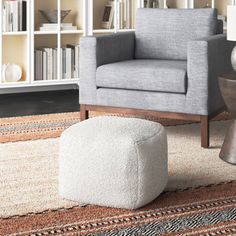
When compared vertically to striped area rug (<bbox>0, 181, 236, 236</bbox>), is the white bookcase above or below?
above

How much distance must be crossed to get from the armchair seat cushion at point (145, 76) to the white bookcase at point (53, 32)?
151cm

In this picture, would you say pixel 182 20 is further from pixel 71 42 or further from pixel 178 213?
pixel 178 213

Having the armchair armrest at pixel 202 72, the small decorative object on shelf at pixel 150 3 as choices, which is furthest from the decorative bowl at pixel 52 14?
the armchair armrest at pixel 202 72

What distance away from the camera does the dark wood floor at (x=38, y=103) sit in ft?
16.6

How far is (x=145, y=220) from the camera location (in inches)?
102

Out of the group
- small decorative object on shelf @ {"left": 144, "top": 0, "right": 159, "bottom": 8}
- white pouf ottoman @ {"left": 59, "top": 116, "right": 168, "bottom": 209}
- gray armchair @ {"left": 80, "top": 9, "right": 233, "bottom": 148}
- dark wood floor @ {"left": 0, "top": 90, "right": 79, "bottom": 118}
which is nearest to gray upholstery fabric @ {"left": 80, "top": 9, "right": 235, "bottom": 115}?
gray armchair @ {"left": 80, "top": 9, "right": 233, "bottom": 148}

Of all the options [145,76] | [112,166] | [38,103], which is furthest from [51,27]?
[112,166]

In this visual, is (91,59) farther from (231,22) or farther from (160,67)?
(231,22)

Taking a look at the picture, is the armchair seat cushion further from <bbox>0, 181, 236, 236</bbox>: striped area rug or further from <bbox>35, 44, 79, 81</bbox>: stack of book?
<bbox>35, 44, 79, 81</bbox>: stack of book

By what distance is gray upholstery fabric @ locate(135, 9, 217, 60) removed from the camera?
14.6ft

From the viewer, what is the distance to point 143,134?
2.79 metres

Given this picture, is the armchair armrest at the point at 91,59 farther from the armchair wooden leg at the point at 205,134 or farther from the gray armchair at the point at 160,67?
the armchair wooden leg at the point at 205,134

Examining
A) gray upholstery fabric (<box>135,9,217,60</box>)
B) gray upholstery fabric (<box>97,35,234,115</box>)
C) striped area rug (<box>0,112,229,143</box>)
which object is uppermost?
gray upholstery fabric (<box>135,9,217,60</box>)

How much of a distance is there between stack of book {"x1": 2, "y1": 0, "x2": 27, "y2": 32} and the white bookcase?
0.04m
